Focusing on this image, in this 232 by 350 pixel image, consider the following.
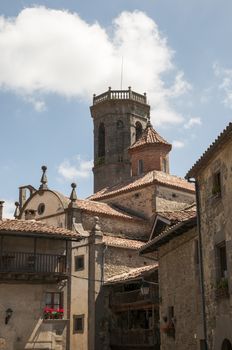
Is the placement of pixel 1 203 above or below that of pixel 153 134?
below

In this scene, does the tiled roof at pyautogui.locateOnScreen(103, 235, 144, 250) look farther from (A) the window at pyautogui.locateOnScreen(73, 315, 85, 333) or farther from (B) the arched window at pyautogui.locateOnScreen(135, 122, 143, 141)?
(B) the arched window at pyautogui.locateOnScreen(135, 122, 143, 141)

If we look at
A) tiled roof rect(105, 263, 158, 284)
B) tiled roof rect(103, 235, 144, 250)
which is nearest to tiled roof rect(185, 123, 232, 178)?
tiled roof rect(105, 263, 158, 284)

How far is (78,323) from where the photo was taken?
34.0m

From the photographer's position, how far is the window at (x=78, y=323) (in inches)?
1321

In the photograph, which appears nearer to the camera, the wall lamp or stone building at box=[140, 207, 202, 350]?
stone building at box=[140, 207, 202, 350]

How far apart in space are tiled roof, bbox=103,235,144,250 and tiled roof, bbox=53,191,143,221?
6.52 feet

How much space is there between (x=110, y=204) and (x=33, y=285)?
1770cm

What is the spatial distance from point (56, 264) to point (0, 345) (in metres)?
4.70

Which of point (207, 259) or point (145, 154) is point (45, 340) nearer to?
point (207, 259)

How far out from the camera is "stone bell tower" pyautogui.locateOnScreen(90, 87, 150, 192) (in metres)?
51.5

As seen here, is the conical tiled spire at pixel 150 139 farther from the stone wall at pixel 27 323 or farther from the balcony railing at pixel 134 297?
the stone wall at pixel 27 323

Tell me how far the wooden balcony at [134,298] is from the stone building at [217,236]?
1150 cm

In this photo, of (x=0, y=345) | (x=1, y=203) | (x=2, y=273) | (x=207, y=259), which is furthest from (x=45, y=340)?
(x=207, y=259)

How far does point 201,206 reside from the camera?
1720cm
